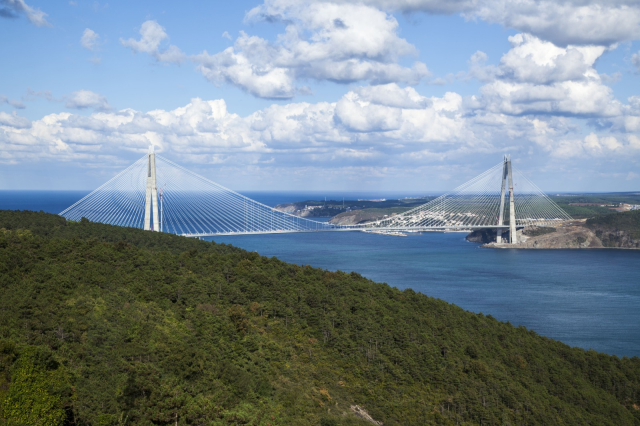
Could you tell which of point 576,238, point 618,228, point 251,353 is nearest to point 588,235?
point 576,238

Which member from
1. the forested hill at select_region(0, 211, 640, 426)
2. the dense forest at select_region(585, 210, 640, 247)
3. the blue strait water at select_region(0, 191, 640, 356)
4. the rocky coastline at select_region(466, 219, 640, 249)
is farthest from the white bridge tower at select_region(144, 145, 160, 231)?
the dense forest at select_region(585, 210, 640, 247)

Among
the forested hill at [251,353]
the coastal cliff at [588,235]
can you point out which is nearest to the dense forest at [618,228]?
the coastal cliff at [588,235]

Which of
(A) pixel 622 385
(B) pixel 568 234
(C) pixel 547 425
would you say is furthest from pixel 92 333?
(B) pixel 568 234

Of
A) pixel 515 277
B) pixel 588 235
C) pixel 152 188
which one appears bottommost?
pixel 515 277

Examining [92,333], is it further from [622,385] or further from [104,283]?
[622,385]

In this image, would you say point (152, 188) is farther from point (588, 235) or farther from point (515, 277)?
point (588, 235)

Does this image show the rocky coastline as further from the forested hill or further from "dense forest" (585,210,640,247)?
the forested hill

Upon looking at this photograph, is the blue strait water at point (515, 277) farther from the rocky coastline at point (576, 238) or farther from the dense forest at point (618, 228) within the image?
the dense forest at point (618, 228)
